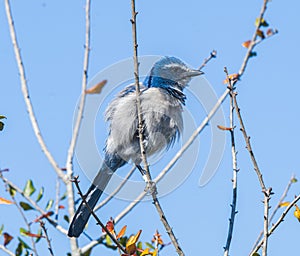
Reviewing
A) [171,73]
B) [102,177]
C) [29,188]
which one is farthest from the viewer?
[171,73]

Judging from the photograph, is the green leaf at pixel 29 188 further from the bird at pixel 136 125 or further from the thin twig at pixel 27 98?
the bird at pixel 136 125

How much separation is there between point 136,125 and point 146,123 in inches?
3.7

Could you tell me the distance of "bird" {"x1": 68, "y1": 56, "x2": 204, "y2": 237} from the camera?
550 cm

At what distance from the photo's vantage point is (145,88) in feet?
19.2

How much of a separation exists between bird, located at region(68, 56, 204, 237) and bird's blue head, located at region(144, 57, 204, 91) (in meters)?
0.02

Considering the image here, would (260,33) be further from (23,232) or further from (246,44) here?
(23,232)

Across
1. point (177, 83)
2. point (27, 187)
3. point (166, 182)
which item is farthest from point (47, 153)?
point (177, 83)

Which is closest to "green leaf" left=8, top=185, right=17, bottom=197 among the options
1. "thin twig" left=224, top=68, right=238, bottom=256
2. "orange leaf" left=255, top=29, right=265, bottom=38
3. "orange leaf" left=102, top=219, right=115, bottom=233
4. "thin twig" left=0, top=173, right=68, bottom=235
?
"thin twig" left=0, top=173, right=68, bottom=235

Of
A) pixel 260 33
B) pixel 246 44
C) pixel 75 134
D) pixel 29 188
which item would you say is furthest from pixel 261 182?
pixel 29 188

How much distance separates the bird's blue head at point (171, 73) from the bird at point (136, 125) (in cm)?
2

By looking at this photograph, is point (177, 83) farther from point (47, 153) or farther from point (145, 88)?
point (47, 153)

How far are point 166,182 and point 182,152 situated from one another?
34 centimetres

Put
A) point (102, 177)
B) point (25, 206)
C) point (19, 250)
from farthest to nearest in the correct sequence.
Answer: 1. point (102, 177)
2. point (25, 206)
3. point (19, 250)

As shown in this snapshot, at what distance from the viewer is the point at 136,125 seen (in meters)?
5.46
